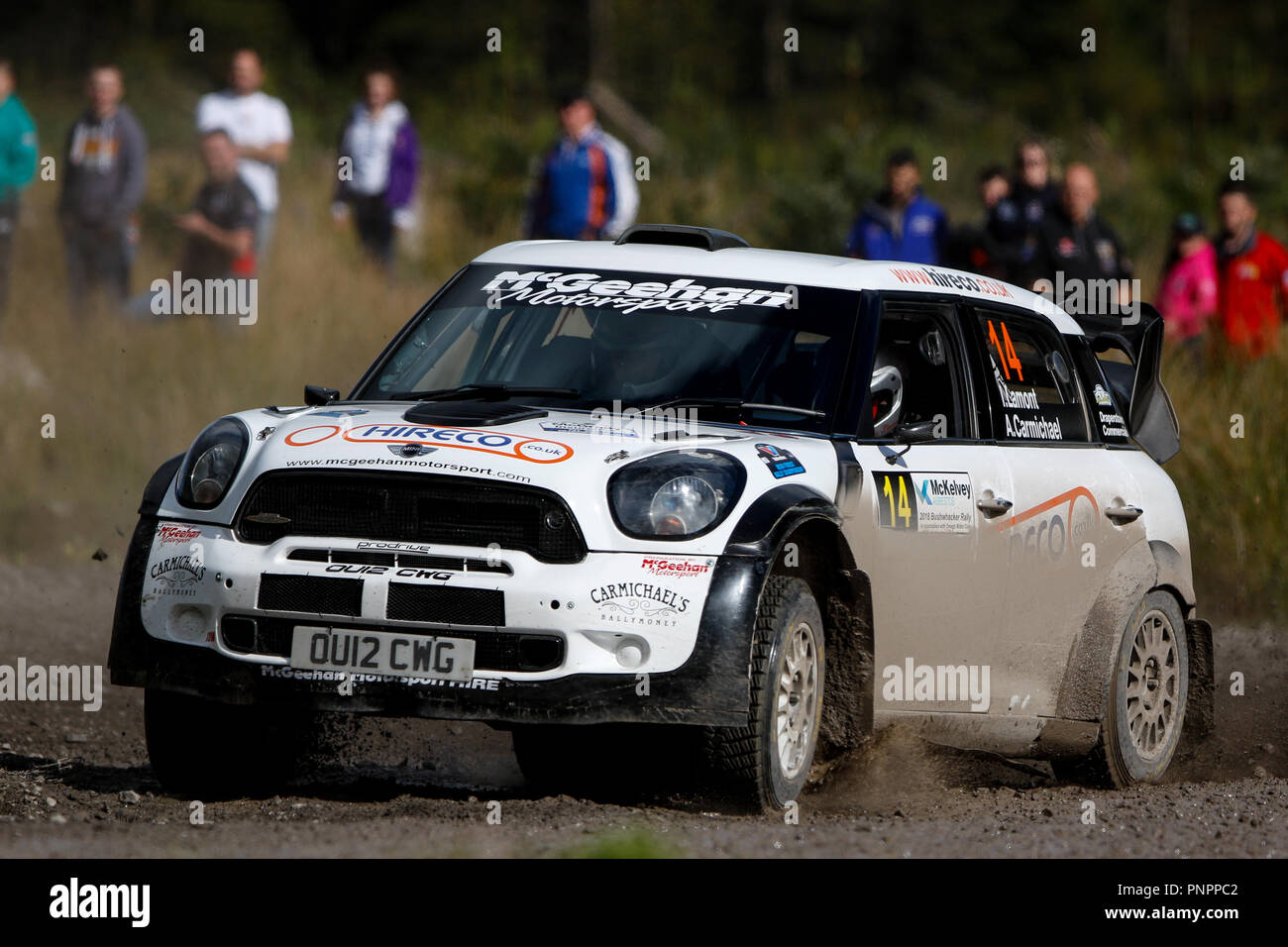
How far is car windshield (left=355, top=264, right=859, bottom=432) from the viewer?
7.14 meters

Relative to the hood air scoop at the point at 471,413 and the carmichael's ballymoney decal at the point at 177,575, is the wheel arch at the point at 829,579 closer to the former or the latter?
the hood air scoop at the point at 471,413

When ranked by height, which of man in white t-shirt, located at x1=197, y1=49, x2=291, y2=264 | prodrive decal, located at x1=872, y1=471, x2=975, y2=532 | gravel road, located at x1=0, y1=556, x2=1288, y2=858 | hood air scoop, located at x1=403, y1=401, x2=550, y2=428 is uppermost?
man in white t-shirt, located at x1=197, y1=49, x2=291, y2=264

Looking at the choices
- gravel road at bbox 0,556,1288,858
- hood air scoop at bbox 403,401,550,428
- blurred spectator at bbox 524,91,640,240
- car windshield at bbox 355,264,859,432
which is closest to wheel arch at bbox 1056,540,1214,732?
gravel road at bbox 0,556,1288,858

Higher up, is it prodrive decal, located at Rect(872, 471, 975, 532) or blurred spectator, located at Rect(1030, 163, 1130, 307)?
blurred spectator, located at Rect(1030, 163, 1130, 307)

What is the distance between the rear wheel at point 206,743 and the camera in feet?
22.3

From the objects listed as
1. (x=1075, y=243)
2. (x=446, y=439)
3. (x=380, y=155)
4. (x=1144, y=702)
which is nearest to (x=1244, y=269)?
(x=1075, y=243)

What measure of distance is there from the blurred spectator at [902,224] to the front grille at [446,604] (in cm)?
835

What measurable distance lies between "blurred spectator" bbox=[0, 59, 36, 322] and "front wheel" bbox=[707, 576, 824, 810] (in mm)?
10836

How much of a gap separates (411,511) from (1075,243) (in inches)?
336

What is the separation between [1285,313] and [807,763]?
8.90m

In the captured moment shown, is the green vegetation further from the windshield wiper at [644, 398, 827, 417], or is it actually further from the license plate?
the windshield wiper at [644, 398, 827, 417]

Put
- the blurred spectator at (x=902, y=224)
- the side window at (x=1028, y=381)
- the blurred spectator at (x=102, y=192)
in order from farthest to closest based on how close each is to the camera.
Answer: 1. the blurred spectator at (x=102, y=192)
2. the blurred spectator at (x=902, y=224)
3. the side window at (x=1028, y=381)

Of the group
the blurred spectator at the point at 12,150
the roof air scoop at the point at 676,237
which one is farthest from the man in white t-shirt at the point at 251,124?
the roof air scoop at the point at 676,237

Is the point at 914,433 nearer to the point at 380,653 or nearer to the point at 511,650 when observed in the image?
the point at 511,650
